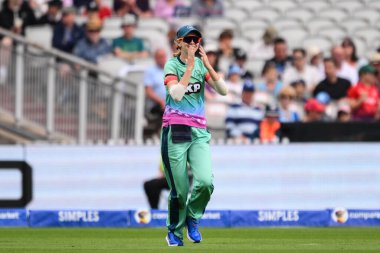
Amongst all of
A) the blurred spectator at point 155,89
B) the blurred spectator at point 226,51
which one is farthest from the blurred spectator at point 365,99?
the blurred spectator at point 155,89

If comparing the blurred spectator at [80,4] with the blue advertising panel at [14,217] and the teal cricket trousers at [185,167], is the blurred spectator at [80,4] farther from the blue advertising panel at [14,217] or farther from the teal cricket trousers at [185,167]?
the teal cricket trousers at [185,167]

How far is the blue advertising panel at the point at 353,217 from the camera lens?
12648 millimetres

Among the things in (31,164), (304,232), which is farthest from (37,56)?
(304,232)

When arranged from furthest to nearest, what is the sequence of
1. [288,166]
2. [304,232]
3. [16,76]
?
[16,76] < [288,166] < [304,232]

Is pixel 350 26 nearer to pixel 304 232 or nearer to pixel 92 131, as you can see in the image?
pixel 92 131

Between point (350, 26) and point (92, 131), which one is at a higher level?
point (350, 26)

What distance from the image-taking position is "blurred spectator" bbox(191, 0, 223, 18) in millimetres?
18734

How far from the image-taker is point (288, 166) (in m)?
13.9

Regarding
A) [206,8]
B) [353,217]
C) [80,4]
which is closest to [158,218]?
[353,217]

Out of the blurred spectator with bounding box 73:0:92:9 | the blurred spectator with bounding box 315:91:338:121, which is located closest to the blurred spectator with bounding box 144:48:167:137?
the blurred spectator with bounding box 315:91:338:121

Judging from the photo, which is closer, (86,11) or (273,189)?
(273,189)

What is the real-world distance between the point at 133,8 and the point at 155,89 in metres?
3.18

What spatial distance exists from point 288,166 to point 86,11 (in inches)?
223

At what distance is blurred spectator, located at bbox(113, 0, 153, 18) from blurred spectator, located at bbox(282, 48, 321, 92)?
9.45ft
